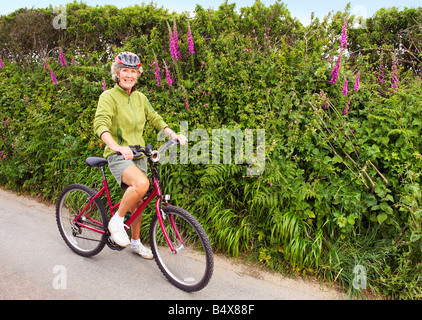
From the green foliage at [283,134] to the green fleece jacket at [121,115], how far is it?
0.96 metres

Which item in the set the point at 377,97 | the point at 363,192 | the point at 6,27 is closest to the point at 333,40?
the point at 377,97

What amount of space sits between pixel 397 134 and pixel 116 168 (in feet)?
10.4

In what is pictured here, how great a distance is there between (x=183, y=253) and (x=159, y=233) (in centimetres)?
41

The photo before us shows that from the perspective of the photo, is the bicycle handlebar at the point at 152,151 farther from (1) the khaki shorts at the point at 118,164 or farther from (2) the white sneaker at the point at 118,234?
(2) the white sneaker at the point at 118,234

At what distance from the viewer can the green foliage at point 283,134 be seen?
330cm

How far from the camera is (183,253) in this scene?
3.44 metres

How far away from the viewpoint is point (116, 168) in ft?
10.1

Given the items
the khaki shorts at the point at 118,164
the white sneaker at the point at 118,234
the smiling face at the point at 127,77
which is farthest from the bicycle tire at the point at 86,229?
the smiling face at the point at 127,77

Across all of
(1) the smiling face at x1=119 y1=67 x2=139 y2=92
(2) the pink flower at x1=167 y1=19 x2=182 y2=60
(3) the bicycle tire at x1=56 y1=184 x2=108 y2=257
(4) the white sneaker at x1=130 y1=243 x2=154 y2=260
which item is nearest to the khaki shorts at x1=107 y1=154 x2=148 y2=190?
(3) the bicycle tire at x1=56 y1=184 x2=108 y2=257

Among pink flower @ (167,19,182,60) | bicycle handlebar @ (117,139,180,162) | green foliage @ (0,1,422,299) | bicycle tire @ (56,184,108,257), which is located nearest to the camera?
bicycle handlebar @ (117,139,180,162)

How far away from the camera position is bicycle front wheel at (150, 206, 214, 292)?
2861 mm

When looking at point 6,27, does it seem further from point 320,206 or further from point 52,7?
Answer: point 320,206

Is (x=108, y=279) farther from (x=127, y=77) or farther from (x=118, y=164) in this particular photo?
(x=127, y=77)

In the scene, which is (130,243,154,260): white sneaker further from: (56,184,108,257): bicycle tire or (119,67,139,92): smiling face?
(119,67,139,92): smiling face
